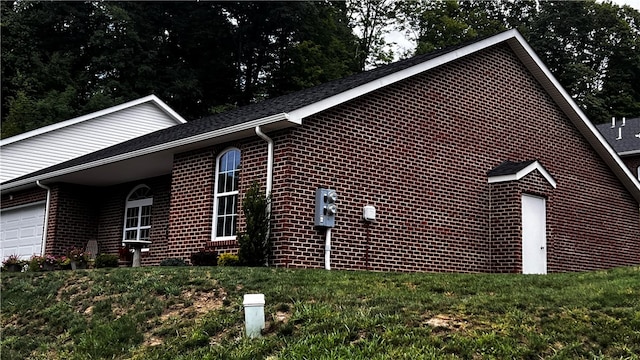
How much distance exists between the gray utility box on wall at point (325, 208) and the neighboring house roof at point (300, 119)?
4.64 ft

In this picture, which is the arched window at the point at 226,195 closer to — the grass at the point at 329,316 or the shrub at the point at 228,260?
the shrub at the point at 228,260

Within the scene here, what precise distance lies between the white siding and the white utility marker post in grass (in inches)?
744

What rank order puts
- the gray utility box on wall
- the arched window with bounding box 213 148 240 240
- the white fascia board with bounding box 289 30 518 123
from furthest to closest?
the arched window with bounding box 213 148 240 240, the gray utility box on wall, the white fascia board with bounding box 289 30 518 123

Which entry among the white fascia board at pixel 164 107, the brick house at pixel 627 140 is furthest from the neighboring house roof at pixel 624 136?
the white fascia board at pixel 164 107

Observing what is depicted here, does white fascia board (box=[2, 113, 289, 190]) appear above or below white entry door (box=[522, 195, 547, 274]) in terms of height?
above

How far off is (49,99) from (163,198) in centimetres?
2242

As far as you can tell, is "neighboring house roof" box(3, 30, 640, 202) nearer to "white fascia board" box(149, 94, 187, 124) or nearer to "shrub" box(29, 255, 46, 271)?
"shrub" box(29, 255, 46, 271)

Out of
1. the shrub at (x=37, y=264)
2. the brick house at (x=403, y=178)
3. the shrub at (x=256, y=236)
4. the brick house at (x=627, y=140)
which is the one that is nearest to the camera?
the shrub at (x=256, y=236)

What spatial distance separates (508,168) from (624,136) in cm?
2622

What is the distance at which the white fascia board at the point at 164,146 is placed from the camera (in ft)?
42.8

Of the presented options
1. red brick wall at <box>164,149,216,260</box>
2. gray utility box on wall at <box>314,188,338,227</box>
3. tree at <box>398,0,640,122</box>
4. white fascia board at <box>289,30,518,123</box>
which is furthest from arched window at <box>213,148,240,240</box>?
tree at <box>398,0,640,122</box>

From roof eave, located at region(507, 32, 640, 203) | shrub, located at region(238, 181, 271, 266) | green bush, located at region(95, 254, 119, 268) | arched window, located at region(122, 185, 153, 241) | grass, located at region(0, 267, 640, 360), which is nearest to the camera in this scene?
grass, located at region(0, 267, 640, 360)

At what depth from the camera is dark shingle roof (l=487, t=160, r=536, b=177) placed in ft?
52.6

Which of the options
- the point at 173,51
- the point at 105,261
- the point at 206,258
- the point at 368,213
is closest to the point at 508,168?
the point at 368,213
